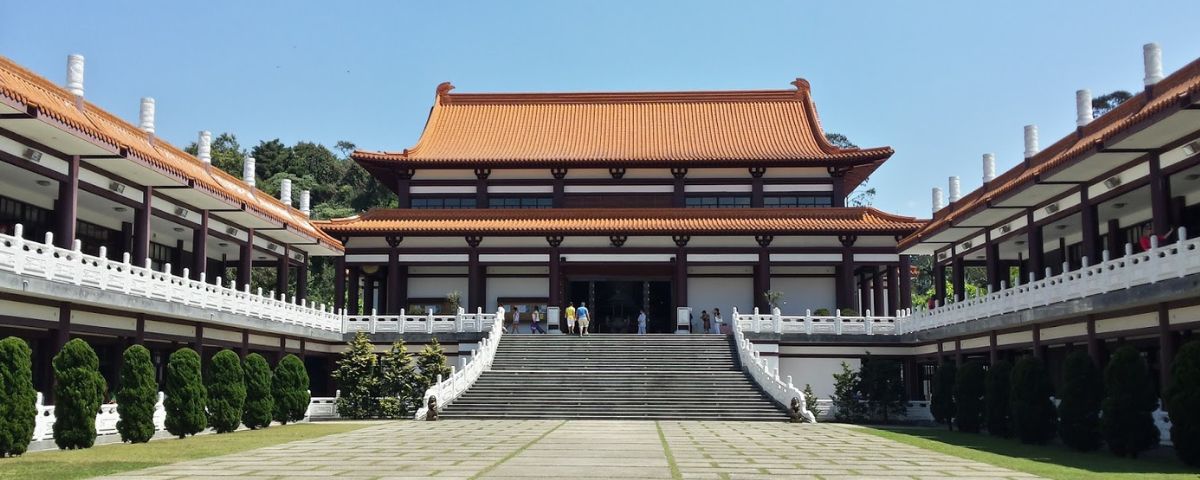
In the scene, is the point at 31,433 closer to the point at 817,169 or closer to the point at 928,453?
the point at 928,453

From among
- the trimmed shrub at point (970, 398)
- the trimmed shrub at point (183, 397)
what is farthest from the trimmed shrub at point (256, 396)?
the trimmed shrub at point (970, 398)

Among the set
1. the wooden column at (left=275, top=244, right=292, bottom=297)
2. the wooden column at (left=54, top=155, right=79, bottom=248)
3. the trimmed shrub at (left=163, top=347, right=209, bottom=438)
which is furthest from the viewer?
the wooden column at (left=275, top=244, right=292, bottom=297)

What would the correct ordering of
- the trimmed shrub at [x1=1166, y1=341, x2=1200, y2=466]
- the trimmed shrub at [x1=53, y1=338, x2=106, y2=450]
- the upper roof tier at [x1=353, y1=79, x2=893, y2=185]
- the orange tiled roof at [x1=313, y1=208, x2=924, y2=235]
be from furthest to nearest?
the upper roof tier at [x1=353, y1=79, x2=893, y2=185] < the orange tiled roof at [x1=313, y1=208, x2=924, y2=235] < the trimmed shrub at [x1=53, y1=338, x2=106, y2=450] < the trimmed shrub at [x1=1166, y1=341, x2=1200, y2=466]

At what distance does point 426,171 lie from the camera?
45.3m

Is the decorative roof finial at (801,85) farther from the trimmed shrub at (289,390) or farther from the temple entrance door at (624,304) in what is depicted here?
the trimmed shrub at (289,390)

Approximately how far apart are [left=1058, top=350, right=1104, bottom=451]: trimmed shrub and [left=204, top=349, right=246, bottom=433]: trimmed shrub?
18057 millimetres

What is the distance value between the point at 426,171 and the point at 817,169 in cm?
1661

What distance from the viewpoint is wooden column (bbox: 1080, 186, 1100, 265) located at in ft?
85.7

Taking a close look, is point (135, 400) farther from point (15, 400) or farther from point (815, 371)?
point (815, 371)

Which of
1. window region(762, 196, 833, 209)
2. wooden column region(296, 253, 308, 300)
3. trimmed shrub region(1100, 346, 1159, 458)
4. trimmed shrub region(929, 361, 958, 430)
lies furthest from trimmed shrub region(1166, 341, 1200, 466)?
wooden column region(296, 253, 308, 300)

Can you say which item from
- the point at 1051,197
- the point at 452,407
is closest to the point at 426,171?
the point at 452,407

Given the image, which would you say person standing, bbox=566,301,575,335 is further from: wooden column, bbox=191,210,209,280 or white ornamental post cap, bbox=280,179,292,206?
wooden column, bbox=191,210,209,280

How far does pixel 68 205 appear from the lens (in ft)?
75.4

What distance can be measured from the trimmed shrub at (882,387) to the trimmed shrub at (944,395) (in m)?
1.64
